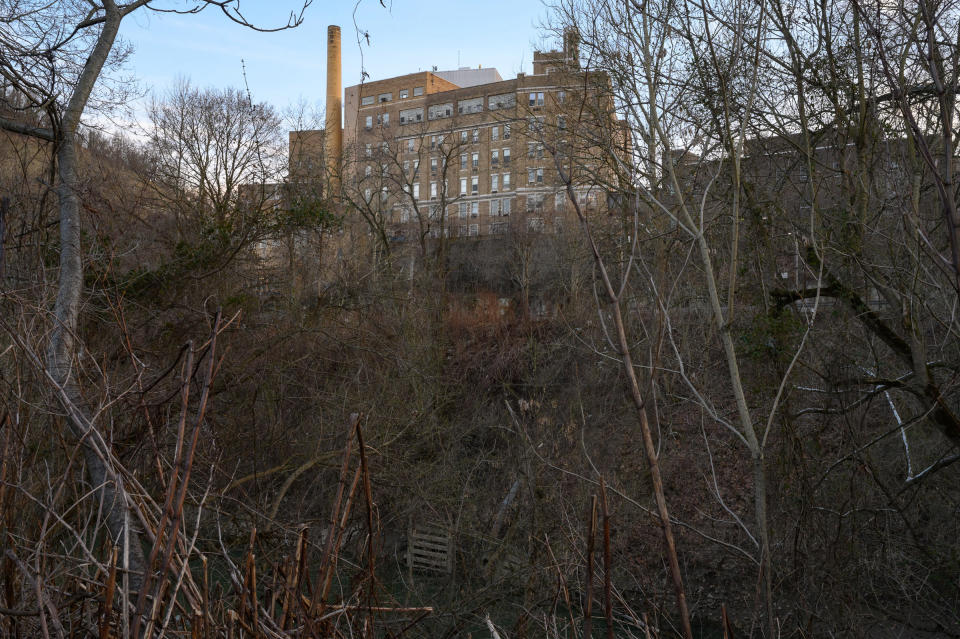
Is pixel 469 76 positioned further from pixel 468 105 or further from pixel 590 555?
pixel 590 555

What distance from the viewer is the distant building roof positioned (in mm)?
63844

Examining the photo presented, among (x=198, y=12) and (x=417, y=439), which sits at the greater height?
(x=198, y=12)

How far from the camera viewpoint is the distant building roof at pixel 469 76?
63844mm

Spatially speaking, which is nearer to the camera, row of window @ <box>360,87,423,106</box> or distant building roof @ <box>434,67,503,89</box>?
row of window @ <box>360,87,423,106</box>

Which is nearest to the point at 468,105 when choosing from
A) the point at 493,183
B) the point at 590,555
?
the point at 493,183

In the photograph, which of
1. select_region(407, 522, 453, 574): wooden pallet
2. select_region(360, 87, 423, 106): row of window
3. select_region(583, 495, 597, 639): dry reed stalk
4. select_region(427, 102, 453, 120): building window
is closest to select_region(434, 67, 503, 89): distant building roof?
select_region(360, 87, 423, 106): row of window

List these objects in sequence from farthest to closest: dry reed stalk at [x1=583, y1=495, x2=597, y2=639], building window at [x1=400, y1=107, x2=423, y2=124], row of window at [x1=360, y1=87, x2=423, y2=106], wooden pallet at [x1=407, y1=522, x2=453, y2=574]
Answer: row of window at [x1=360, y1=87, x2=423, y2=106], building window at [x1=400, y1=107, x2=423, y2=124], wooden pallet at [x1=407, y1=522, x2=453, y2=574], dry reed stalk at [x1=583, y1=495, x2=597, y2=639]

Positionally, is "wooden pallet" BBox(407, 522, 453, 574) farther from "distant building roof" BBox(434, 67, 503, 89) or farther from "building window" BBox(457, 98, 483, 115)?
"distant building roof" BBox(434, 67, 503, 89)

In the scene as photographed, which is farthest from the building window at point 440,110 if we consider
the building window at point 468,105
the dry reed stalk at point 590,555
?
the dry reed stalk at point 590,555

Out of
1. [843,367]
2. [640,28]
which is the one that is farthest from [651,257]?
[843,367]

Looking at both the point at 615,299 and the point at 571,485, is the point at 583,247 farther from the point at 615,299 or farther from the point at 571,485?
the point at 615,299

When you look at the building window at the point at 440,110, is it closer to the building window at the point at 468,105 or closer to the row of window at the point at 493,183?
the building window at the point at 468,105

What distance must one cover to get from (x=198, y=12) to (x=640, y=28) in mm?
6822

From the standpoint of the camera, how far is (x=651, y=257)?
14578 mm
